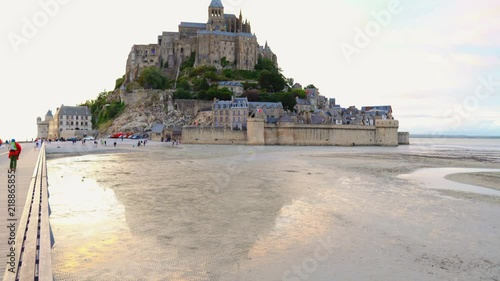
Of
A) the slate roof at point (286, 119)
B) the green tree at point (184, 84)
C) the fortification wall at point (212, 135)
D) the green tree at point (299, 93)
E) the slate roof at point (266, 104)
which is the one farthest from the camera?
the green tree at point (299, 93)

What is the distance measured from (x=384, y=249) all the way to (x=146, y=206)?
6.81 metres

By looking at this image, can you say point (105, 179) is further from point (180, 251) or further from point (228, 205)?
point (180, 251)

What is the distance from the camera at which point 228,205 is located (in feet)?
38.7

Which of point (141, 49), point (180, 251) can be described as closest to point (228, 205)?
point (180, 251)

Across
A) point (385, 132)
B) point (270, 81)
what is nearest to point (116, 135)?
point (270, 81)

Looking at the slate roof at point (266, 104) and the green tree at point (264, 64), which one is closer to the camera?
the slate roof at point (266, 104)

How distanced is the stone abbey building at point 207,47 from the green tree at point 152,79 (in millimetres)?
3991

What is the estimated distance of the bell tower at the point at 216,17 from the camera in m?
73.6

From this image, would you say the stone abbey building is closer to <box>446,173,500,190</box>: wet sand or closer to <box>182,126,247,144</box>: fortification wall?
<box>182,126,247,144</box>: fortification wall

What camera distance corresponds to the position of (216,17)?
7394 cm

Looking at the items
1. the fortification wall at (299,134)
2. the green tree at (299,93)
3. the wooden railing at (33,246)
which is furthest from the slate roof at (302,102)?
the wooden railing at (33,246)

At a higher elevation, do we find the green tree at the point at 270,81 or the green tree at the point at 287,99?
the green tree at the point at 270,81

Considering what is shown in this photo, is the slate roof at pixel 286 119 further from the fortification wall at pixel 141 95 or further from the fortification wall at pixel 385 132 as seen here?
the fortification wall at pixel 141 95

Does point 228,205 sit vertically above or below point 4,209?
below
